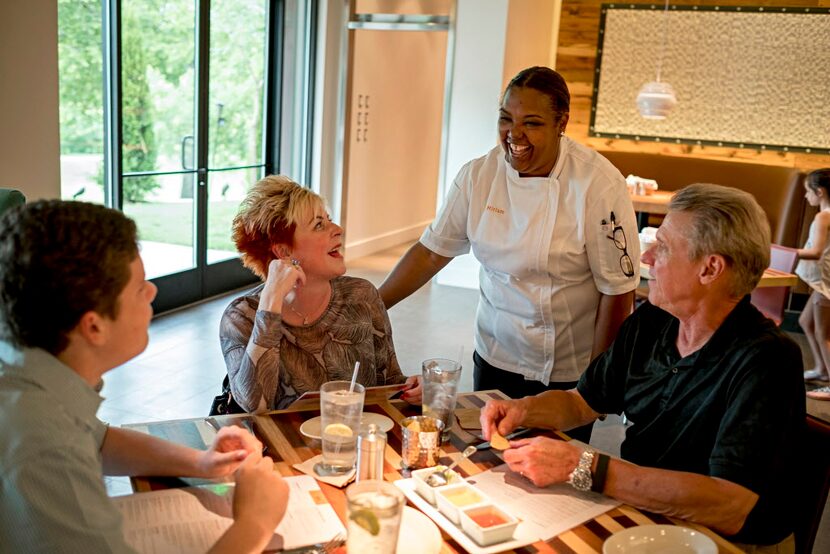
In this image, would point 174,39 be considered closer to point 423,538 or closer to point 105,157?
point 105,157

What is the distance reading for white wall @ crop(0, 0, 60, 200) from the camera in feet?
13.1

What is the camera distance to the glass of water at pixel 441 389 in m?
1.72

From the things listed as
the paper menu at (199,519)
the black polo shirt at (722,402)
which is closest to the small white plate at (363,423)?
the paper menu at (199,519)

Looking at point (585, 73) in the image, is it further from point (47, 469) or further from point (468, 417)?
point (47, 469)

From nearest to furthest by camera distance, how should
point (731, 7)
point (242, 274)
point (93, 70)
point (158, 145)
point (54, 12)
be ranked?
point (54, 12), point (93, 70), point (158, 145), point (242, 274), point (731, 7)

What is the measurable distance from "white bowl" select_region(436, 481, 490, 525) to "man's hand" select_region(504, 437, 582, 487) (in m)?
0.15

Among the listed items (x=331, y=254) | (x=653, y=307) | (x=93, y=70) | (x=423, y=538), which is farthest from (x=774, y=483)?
(x=93, y=70)

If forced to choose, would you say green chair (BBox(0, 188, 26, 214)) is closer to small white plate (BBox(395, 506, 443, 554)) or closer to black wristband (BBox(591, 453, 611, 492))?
small white plate (BBox(395, 506, 443, 554))

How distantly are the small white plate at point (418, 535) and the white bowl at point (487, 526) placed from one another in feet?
0.17

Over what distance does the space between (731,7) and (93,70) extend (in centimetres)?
527

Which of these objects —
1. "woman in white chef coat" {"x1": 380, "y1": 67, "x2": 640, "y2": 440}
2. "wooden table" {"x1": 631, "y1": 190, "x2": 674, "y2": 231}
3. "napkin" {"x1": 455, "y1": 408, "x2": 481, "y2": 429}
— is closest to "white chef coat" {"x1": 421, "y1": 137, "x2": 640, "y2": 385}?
"woman in white chef coat" {"x1": 380, "y1": 67, "x2": 640, "y2": 440}

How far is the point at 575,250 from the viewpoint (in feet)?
7.72

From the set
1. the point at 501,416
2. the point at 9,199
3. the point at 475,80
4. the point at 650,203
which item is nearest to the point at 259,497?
the point at 501,416

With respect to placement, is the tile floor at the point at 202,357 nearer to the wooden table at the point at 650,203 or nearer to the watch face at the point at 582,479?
the wooden table at the point at 650,203
